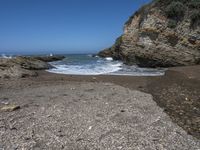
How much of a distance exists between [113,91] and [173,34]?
1468 centimetres

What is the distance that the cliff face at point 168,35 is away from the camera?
2228cm

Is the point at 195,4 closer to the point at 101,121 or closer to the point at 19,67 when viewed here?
the point at 19,67

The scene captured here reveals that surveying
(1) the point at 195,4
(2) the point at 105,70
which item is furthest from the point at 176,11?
(2) the point at 105,70

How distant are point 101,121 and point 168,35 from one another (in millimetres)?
18802

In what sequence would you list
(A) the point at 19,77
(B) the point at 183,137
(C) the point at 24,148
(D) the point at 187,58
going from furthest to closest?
(D) the point at 187,58, (A) the point at 19,77, (B) the point at 183,137, (C) the point at 24,148

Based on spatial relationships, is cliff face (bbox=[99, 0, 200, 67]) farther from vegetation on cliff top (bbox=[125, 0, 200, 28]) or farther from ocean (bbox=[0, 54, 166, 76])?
ocean (bbox=[0, 54, 166, 76])

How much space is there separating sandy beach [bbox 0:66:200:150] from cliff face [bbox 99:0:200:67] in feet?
43.6

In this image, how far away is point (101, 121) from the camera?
656 cm

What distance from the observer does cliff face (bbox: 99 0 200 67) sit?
73.1ft

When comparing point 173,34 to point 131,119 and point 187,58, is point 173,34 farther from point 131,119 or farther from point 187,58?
point 131,119

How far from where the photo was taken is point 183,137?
18.3 feet

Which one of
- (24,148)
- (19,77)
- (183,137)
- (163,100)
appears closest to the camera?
(24,148)

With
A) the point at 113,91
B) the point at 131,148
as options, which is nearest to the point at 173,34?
the point at 113,91

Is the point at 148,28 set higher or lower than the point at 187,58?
higher
